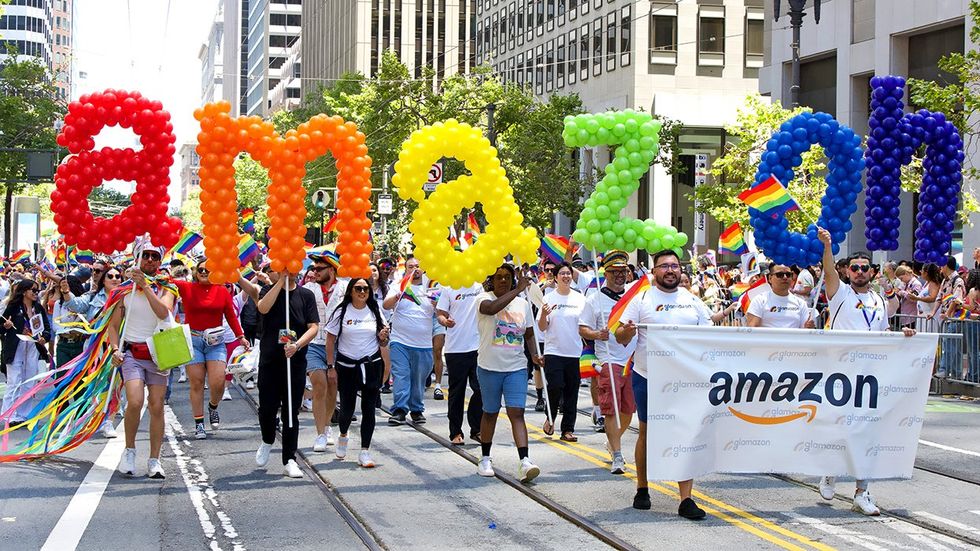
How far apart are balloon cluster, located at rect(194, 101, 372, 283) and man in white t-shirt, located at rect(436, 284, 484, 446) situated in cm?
198

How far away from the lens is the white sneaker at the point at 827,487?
1000cm

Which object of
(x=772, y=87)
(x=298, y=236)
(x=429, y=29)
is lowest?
(x=298, y=236)

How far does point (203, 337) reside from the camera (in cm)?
1348

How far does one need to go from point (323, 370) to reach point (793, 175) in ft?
16.0

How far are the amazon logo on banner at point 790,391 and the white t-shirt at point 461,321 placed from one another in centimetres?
439

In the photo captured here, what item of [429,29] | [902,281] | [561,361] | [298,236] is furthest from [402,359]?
[429,29]

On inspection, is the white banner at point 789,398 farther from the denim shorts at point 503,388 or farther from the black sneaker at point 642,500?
the denim shorts at point 503,388

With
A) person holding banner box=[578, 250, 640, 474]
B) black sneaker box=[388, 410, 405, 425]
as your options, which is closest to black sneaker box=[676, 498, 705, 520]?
person holding banner box=[578, 250, 640, 474]

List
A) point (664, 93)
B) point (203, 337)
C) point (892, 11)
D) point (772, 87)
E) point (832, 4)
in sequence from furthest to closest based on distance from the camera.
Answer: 1. point (664, 93)
2. point (772, 87)
3. point (832, 4)
4. point (892, 11)
5. point (203, 337)

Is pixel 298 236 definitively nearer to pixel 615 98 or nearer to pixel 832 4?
pixel 832 4

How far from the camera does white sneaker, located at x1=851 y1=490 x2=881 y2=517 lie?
952cm

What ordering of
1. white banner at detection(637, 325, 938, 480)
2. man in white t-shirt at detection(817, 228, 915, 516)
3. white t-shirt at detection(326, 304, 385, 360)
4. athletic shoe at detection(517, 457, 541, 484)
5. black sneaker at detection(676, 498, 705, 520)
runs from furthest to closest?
white t-shirt at detection(326, 304, 385, 360) → athletic shoe at detection(517, 457, 541, 484) → man in white t-shirt at detection(817, 228, 915, 516) → white banner at detection(637, 325, 938, 480) → black sneaker at detection(676, 498, 705, 520)

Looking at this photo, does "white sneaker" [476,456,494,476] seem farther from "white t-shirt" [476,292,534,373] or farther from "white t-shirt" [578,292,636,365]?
"white t-shirt" [578,292,636,365]

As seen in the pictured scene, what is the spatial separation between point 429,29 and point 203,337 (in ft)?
308
